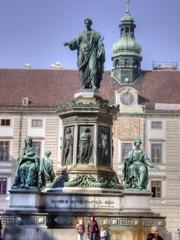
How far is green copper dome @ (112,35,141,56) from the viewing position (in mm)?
54531

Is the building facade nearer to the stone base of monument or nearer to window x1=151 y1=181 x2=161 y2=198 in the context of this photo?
window x1=151 y1=181 x2=161 y2=198

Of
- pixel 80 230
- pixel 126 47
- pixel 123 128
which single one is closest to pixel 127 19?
pixel 126 47

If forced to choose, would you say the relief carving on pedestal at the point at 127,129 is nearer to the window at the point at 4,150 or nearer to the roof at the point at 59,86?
the roof at the point at 59,86

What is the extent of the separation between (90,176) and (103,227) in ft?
6.49

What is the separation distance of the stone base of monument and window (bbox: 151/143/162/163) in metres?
30.9

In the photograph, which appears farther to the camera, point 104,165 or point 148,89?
point 148,89

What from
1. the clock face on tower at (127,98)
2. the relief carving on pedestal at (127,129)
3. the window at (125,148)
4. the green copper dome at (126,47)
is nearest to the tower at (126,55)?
the green copper dome at (126,47)

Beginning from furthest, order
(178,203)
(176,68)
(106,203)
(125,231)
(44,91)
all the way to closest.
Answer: (176,68) → (44,91) → (178,203) → (106,203) → (125,231)

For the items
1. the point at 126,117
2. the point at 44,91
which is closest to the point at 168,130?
the point at 126,117

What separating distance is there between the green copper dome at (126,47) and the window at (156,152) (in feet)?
33.0

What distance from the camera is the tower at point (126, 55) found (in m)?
53.2

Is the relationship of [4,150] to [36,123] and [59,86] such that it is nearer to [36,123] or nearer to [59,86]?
[36,123]

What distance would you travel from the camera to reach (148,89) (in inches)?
2042

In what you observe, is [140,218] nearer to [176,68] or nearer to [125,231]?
[125,231]
